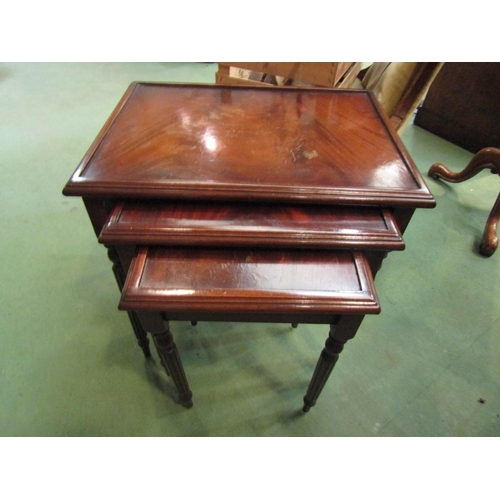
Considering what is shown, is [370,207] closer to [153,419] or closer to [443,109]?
[153,419]

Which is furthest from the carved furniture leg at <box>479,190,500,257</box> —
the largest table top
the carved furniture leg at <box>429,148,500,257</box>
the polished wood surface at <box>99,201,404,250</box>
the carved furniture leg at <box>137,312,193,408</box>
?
the carved furniture leg at <box>137,312,193,408</box>

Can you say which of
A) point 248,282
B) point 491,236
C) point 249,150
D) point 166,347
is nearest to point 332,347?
point 248,282

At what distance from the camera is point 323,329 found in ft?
3.59

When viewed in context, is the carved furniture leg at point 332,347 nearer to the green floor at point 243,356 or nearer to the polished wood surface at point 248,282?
the polished wood surface at point 248,282

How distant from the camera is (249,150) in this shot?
0.74 metres

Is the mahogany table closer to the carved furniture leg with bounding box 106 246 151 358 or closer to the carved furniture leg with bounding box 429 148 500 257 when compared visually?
the carved furniture leg with bounding box 106 246 151 358

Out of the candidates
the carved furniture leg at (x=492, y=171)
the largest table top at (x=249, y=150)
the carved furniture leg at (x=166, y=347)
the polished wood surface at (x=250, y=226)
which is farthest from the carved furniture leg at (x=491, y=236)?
the carved furniture leg at (x=166, y=347)

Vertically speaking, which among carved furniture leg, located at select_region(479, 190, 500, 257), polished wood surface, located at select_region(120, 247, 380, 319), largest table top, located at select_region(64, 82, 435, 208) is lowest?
carved furniture leg, located at select_region(479, 190, 500, 257)

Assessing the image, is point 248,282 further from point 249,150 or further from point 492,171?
point 492,171

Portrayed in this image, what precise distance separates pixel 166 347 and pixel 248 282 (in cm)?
26

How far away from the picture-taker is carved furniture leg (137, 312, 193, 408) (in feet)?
1.95

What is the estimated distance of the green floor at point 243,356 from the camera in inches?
35.2

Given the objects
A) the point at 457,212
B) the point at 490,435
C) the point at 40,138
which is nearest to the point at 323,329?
the point at 490,435

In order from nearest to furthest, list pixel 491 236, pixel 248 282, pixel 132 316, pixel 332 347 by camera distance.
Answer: pixel 248 282, pixel 332 347, pixel 132 316, pixel 491 236
